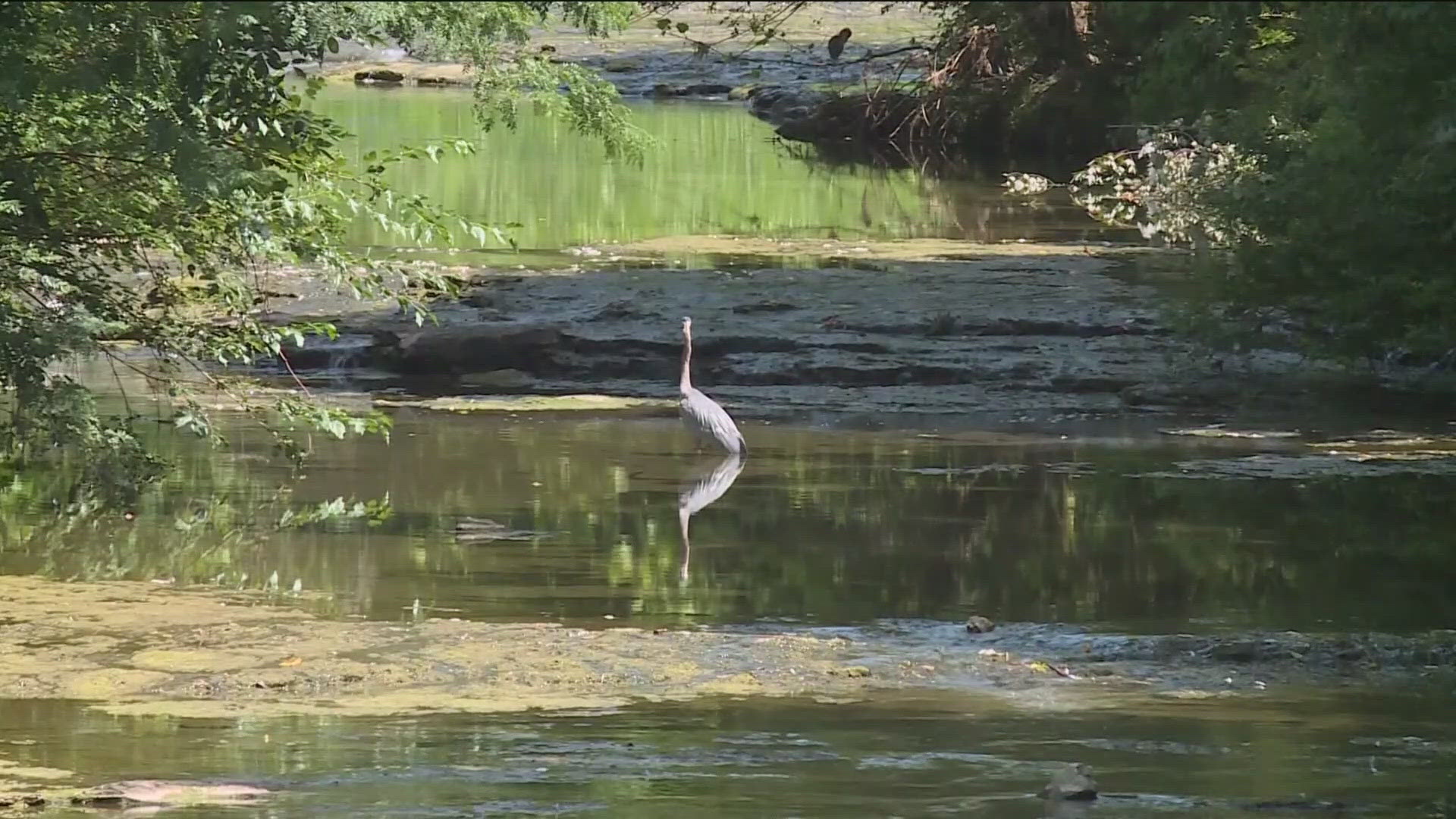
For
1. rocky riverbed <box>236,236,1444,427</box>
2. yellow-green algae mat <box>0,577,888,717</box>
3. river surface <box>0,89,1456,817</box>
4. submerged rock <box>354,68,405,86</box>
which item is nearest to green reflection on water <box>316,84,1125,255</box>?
rocky riverbed <box>236,236,1444,427</box>

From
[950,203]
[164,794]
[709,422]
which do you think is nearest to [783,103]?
[950,203]

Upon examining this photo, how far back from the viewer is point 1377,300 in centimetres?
1506

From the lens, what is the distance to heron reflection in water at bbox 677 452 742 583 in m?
13.6

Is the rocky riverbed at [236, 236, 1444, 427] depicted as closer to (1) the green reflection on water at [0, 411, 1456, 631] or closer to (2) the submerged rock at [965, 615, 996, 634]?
(1) the green reflection on water at [0, 411, 1456, 631]

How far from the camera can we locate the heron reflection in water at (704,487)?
13.6 meters

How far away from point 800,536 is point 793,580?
119cm

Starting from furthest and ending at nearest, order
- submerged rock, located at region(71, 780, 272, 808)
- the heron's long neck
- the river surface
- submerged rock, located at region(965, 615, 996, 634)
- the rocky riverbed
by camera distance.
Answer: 1. the rocky riverbed
2. the heron's long neck
3. submerged rock, located at region(965, 615, 996, 634)
4. the river surface
5. submerged rock, located at region(71, 780, 272, 808)

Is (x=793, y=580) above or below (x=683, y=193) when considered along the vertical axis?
below

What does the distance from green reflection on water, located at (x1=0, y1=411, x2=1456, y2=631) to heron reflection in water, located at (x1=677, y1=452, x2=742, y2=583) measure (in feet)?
0.23

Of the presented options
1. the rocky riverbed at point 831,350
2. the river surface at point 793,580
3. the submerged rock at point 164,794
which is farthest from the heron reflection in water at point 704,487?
the submerged rock at point 164,794

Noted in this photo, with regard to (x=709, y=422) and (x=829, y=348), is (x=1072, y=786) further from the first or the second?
(x=829, y=348)

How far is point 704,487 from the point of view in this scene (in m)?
14.5

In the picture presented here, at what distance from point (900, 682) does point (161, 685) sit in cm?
283

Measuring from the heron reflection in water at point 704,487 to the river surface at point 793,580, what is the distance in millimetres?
36
